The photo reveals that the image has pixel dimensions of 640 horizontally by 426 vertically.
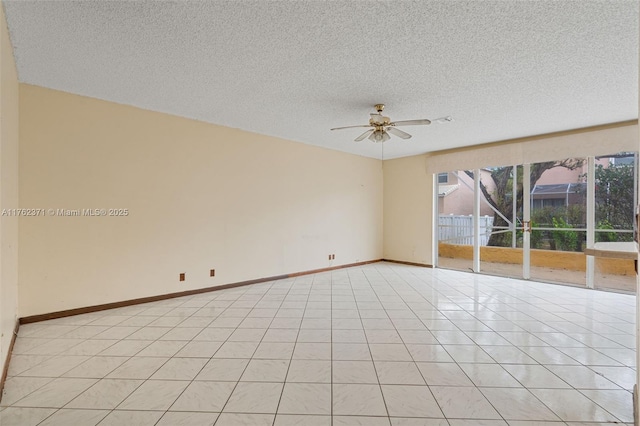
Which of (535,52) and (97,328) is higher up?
(535,52)

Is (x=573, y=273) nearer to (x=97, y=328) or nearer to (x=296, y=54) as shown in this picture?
(x=296, y=54)

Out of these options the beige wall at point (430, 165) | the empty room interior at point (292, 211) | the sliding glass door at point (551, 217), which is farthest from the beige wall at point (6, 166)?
the sliding glass door at point (551, 217)

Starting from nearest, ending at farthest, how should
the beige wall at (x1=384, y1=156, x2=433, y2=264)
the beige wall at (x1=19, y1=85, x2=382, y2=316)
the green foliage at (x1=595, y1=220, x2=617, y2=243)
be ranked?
the beige wall at (x1=19, y1=85, x2=382, y2=316) < the green foliage at (x1=595, y1=220, x2=617, y2=243) < the beige wall at (x1=384, y1=156, x2=433, y2=264)

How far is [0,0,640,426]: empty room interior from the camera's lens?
199 centimetres

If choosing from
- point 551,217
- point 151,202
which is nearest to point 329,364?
point 151,202

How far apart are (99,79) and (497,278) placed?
6.74 metres

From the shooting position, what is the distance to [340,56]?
2.61 m

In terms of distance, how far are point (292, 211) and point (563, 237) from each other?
197 inches

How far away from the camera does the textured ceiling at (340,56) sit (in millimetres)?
2062

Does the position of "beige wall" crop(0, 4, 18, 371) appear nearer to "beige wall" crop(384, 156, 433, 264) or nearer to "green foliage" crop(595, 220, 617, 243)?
"beige wall" crop(384, 156, 433, 264)

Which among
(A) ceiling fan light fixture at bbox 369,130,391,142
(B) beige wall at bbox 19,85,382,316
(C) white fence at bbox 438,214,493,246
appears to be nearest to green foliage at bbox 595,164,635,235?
(C) white fence at bbox 438,214,493,246

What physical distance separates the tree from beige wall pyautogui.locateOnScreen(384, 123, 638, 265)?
22.7 inches

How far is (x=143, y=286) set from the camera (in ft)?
12.8

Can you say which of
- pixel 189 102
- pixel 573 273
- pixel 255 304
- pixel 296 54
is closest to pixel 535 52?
pixel 296 54
